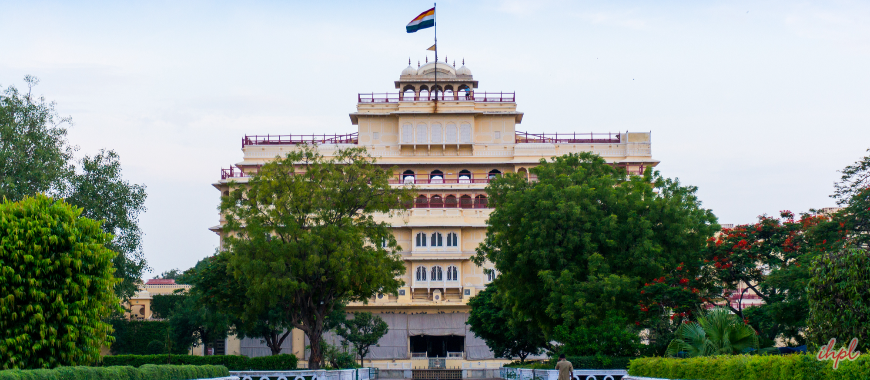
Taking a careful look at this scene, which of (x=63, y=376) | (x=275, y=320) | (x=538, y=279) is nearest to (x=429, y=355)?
(x=275, y=320)

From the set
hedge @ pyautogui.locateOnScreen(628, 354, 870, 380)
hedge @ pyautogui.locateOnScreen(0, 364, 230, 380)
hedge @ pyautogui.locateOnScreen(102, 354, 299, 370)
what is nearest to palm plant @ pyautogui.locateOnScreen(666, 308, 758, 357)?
hedge @ pyautogui.locateOnScreen(628, 354, 870, 380)

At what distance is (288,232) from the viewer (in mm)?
38031

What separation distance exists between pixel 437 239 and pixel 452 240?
3.77 feet

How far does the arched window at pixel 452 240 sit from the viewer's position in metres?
66.4

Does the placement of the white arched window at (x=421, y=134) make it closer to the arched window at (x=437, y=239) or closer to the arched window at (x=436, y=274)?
the arched window at (x=437, y=239)

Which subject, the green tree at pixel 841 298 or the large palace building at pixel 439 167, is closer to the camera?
the green tree at pixel 841 298

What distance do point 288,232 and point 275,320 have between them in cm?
1600

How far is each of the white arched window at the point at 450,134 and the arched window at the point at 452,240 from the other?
807 centimetres

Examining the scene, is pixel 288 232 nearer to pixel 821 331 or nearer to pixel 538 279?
pixel 538 279

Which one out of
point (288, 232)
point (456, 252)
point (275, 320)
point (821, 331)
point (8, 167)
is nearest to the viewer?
point (821, 331)

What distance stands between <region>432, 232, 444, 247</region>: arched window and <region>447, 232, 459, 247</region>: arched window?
535mm

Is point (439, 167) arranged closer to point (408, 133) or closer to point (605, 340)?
point (408, 133)

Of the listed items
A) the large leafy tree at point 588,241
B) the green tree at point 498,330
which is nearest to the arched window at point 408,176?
the green tree at point 498,330

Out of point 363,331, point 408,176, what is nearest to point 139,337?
point 363,331
